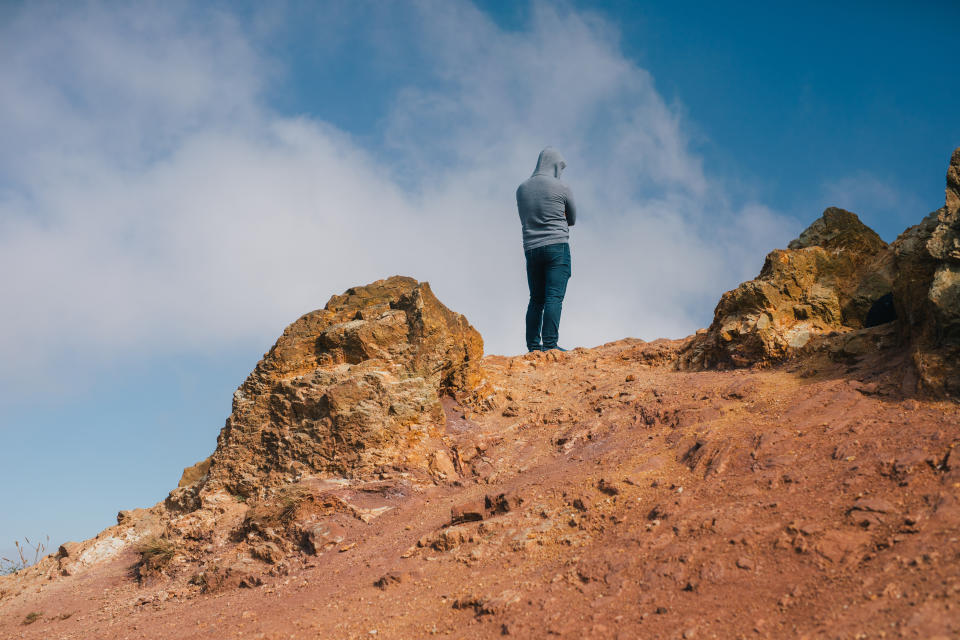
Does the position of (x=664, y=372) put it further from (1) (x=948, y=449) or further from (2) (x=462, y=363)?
(1) (x=948, y=449)

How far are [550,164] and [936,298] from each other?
6.40 m

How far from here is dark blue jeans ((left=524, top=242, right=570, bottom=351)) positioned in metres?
10.6

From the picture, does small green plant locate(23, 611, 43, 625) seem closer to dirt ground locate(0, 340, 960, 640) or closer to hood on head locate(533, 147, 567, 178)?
dirt ground locate(0, 340, 960, 640)

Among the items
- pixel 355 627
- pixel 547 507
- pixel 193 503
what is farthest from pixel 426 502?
pixel 193 503

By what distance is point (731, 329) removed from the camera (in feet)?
25.8

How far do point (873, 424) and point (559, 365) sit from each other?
203 inches

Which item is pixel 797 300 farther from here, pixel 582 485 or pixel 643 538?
pixel 643 538

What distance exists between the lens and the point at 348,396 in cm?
784

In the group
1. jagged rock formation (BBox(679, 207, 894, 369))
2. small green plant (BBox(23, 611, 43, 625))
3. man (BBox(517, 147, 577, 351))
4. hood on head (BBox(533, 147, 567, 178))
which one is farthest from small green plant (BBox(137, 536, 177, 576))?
hood on head (BBox(533, 147, 567, 178))

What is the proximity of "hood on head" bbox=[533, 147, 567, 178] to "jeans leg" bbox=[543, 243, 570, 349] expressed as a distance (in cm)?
125

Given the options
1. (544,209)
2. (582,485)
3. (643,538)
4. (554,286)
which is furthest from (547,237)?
(643,538)

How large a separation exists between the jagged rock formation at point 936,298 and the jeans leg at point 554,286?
493 centimetres

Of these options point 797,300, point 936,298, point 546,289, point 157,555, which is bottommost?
point 157,555

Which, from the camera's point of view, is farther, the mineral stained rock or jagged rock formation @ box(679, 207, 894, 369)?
the mineral stained rock
